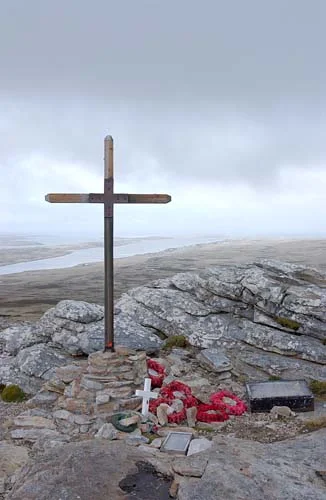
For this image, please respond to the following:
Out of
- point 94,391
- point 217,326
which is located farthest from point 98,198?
point 217,326

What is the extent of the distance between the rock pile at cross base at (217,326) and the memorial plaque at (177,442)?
5201 millimetres

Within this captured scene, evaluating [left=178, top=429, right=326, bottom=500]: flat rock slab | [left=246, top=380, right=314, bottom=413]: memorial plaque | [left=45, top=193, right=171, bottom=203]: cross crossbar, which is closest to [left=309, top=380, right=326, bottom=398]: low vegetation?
[left=246, top=380, right=314, bottom=413]: memorial plaque

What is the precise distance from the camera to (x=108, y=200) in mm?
11148

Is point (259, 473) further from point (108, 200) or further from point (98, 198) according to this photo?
point (98, 198)

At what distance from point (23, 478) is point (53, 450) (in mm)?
740

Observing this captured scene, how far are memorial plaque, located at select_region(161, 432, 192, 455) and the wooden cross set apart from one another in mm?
3489

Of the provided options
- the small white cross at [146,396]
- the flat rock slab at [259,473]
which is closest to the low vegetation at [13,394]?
Answer: the small white cross at [146,396]

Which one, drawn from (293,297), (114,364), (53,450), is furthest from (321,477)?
(293,297)

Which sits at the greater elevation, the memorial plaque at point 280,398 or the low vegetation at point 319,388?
the memorial plaque at point 280,398

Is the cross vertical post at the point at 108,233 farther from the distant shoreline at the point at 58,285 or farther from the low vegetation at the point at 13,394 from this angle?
the distant shoreline at the point at 58,285

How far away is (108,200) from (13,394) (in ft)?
21.3

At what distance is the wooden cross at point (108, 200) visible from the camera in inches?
437

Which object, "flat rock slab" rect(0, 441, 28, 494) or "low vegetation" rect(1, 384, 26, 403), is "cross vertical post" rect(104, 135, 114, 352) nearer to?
"flat rock slab" rect(0, 441, 28, 494)

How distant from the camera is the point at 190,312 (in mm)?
16250
